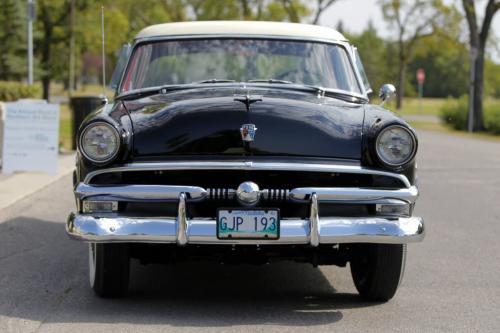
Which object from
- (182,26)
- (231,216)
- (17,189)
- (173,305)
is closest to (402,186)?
(231,216)

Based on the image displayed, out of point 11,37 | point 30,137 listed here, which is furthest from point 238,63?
point 11,37

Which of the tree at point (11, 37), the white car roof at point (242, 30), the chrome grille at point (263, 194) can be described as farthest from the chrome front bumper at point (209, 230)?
the tree at point (11, 37)

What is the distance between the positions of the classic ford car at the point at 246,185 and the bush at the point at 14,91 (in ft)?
48.3

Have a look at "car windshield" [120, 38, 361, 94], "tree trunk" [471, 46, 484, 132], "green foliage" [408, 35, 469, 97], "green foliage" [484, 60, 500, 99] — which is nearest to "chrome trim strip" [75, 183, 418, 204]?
"car windshield" [120, 38, 361, 94]

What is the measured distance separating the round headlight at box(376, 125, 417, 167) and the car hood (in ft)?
0.42

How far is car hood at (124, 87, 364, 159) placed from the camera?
482 cm

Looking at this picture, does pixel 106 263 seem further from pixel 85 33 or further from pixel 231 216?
pixel 85 33

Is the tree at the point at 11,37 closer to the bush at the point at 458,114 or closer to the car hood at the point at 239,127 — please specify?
the bush at the point at 458,114

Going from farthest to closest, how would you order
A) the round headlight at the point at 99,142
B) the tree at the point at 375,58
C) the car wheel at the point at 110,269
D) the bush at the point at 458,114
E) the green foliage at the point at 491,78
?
the tree at the point at 375,58, the green foliage at the point at 491,78, the bush at the point at 458,114, the car wheel at the point at 110,269, the round headlight at the point at 99,142

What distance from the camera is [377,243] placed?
16.1 feet

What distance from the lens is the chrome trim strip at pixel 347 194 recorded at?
4.64 metres

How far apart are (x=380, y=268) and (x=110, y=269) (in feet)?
5.06

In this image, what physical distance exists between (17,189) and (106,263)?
595cm

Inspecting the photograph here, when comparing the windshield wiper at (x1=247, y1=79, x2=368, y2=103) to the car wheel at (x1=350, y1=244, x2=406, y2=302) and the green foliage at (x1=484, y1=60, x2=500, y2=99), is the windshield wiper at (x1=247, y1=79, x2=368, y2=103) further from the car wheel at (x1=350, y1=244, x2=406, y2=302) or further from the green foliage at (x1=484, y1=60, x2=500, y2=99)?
the green foliage at (x1=484, y1=60, x2=500, y2=99)
